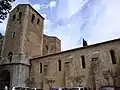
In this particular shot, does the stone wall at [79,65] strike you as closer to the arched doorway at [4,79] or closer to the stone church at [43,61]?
the stone church at [43,61]

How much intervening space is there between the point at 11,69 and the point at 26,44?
538 centimetres

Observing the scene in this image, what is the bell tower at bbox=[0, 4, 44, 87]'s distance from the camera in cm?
2435

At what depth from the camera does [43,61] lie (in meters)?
26.0

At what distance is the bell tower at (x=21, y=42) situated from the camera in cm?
2435

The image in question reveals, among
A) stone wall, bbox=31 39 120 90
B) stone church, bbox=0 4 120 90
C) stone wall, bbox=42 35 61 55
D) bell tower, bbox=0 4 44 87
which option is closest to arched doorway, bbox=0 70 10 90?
stone church, bbox=0 4 120 90

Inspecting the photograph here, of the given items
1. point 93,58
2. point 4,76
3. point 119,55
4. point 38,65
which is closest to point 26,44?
point 38,65

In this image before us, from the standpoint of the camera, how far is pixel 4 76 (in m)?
26.1

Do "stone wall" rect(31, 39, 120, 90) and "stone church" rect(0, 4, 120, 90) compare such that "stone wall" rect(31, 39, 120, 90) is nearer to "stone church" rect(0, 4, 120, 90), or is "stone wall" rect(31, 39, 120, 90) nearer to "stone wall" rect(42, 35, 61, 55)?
"stone church" rect(0, 4, 120, 90)

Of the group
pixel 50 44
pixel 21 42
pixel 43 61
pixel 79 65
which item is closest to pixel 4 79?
pixel 21 42

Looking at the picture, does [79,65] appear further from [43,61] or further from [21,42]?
[21,42]

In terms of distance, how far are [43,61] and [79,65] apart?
21.1ft

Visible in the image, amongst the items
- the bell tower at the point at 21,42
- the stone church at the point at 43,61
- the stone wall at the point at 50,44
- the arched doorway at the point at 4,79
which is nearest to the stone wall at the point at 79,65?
the stone church at the point at 43,61

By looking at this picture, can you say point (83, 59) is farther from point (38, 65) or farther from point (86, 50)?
point (38, 65)

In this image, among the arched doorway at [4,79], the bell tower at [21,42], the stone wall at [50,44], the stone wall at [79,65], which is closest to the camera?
the stone wall at [79,65]
